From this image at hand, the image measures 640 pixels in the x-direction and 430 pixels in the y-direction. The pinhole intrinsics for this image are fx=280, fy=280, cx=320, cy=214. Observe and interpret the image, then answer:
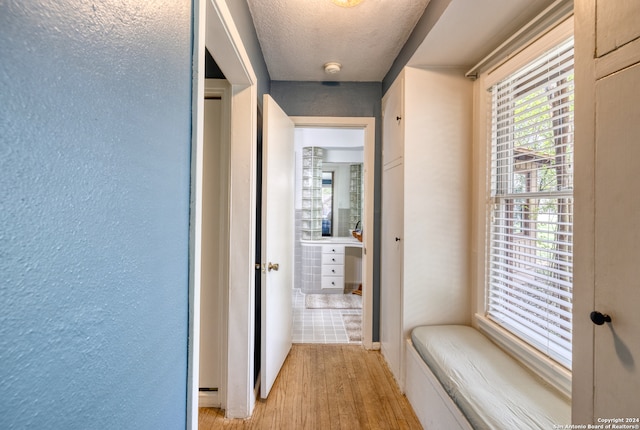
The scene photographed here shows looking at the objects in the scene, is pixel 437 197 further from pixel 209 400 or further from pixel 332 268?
pixel 332 268

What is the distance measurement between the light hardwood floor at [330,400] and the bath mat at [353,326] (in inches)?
13.7

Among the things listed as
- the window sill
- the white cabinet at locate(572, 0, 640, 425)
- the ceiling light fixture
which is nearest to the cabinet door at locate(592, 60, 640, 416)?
the white cabinet at locate(572, 0, 640, 425)

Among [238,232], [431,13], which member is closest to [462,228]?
[431,13]

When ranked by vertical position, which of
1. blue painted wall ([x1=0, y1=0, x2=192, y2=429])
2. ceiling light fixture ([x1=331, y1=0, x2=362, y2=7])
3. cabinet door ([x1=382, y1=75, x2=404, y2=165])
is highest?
ceiling light fixture ([x1=331, y1=0, x2=362, y2=7])

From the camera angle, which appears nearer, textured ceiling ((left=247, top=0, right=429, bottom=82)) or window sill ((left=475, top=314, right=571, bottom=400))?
window sill ((left=475, top=314, right=571, bottom=400))

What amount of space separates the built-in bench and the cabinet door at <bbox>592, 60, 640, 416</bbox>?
0.43 meters

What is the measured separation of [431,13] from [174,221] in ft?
5.40

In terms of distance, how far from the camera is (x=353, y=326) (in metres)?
3.00

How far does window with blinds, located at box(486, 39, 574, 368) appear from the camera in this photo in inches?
46.7

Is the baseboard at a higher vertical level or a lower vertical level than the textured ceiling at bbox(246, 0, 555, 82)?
lower

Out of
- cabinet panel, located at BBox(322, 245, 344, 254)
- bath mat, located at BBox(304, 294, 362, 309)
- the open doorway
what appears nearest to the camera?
bath mat, located at BBox(304, 294, 362, 309)

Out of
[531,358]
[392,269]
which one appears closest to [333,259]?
[392,269]

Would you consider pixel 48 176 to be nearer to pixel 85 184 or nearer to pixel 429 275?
pixel 85 184

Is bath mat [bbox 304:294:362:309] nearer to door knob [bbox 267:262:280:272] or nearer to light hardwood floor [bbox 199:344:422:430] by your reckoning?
light hardwood floor [bbox 199:344:422:430]
